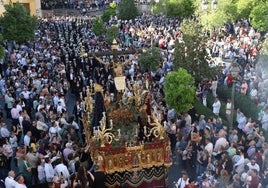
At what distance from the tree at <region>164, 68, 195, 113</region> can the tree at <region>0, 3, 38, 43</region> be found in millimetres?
15740

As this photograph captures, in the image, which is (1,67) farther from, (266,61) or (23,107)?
(266,61)

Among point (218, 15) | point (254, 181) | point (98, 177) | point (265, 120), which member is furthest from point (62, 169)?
point (218, 15)

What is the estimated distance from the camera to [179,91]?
703 inches

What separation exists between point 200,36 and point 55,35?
703 inches

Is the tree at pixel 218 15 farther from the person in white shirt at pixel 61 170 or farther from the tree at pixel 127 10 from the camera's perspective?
the person in white shirt at pixel 61 170

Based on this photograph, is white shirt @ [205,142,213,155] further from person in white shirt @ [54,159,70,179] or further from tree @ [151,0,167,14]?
tree @ [151,0,167,14]

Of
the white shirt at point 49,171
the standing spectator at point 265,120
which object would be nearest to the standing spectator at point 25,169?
the white shirt at point 49,171

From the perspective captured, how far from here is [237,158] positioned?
13.3m

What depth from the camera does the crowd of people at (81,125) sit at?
1272 cm

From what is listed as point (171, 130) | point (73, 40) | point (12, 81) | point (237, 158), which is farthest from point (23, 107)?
point (73, 40)

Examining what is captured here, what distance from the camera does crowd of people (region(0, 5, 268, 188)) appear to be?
12719mm

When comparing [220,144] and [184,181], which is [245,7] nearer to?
[220,144]

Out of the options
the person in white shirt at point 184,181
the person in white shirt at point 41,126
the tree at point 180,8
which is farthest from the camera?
the tree at point 180,8

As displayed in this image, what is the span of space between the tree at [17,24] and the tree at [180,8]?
48.7 ft
